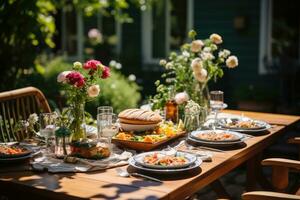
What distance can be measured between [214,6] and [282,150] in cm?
386

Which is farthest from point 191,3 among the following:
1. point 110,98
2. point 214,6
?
point 110,98

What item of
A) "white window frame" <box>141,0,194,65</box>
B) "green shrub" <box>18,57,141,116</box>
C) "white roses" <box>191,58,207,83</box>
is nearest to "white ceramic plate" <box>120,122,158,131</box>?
"white roses" <box>191,58,207,83</box>

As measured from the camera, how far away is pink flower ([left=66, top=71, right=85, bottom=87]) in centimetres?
279

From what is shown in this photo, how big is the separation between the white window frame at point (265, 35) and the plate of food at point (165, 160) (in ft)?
19.0

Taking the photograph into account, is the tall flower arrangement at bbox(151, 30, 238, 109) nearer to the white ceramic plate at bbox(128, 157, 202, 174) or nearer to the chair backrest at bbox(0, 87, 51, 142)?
the chair backrest at bbox(0, 87, 51, 142)

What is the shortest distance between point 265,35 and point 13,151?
20.6ft

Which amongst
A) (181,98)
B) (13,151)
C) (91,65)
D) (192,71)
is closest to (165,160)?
(91,65)

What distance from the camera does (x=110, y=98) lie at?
5855mm

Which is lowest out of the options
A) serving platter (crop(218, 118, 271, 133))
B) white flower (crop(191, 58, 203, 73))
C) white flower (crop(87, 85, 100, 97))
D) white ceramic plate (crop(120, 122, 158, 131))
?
serving platter (crop(218, 118, 271, 133))

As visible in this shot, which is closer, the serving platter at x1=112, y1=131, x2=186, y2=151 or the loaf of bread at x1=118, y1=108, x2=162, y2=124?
the serving platter at x1=112, y1=131, x2=186, y2=151

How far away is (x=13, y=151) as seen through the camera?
2734 millimetres

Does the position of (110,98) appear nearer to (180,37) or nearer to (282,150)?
(282,150)

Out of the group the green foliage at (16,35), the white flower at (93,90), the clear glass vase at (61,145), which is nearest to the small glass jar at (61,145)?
the clear glass vase at (61,145)

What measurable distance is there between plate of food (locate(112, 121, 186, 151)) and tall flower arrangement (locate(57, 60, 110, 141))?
24cm
